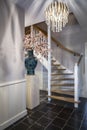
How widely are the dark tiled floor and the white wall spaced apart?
25 cm

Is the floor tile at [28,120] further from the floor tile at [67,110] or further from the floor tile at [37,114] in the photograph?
the floor tile at [67,110]

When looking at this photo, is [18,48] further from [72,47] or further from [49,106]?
[72,47]

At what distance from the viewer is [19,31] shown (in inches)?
114

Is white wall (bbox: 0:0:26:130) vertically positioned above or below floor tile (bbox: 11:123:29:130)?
above

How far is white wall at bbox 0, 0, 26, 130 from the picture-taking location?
95.2 inches

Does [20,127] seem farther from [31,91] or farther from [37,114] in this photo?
[31,91]

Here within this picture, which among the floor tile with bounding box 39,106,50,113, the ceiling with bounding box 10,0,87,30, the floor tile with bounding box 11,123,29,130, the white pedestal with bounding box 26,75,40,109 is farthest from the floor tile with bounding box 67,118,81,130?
the ceiling with bounding box 10,0,87,30

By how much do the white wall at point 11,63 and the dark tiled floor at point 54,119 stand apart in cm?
25

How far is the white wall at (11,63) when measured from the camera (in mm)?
2418

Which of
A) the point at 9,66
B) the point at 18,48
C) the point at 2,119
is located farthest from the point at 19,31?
the point at 2,119

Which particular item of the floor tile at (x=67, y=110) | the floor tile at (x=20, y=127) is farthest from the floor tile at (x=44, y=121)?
the floor tile at (x=67, y=110)

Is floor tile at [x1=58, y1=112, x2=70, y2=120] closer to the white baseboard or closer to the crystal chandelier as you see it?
the white baseboard

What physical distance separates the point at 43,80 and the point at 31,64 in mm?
2373

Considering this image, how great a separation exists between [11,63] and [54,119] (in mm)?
1591
